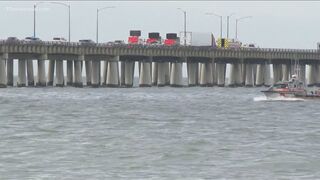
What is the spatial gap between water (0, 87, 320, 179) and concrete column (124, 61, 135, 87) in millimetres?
74153

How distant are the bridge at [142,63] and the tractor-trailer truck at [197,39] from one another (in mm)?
6011

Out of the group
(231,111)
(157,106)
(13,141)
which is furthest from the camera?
(157,106)

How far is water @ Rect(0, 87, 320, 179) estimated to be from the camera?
4528 cm

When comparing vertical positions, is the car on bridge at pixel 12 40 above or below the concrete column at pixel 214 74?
above

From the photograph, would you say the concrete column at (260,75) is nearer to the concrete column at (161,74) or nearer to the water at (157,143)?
the concrete column at (161,74)

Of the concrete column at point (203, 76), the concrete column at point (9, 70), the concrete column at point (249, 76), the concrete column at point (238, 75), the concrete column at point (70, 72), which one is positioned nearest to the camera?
A: the concrete column at point (9, 70)

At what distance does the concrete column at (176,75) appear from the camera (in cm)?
17125

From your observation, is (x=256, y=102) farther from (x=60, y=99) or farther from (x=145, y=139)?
(x=145, y=139)

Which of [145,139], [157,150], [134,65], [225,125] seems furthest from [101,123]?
[134,65]

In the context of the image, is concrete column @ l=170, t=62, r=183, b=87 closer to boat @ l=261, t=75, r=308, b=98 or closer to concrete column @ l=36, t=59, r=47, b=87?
concrete column @ l=36, t=59, r=47, b=87

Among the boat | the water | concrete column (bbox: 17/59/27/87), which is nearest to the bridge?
concrete column (bbox: 17/59/27/87)

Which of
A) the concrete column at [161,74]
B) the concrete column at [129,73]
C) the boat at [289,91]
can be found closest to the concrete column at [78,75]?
the concrete column at [129,73]

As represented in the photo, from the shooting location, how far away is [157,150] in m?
52.9

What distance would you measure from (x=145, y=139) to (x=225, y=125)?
13.7 meters
